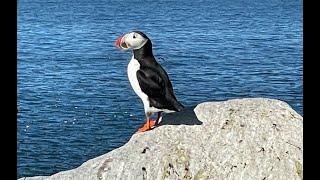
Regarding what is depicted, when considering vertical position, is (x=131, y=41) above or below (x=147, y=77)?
above

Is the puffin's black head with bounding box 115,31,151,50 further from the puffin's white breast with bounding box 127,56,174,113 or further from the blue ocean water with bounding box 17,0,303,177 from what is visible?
the blue ocean water with bounding box 17,0,303,177

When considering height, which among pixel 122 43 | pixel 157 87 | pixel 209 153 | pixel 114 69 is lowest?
pixel 209 153

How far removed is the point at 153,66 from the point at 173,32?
81.3 feet

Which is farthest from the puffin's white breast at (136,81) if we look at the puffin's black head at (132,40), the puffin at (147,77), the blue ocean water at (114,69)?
the blue ocean water at (114,69)

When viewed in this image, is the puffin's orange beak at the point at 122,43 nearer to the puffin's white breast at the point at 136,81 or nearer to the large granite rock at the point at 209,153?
the puffin's white breast at the point at 136,81

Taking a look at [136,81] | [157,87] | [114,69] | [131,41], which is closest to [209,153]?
[157,87]

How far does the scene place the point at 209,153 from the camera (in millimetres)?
3600

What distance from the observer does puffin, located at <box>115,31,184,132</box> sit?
11.7 feet

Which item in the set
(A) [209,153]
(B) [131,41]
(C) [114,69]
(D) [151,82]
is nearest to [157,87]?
(D) [151,82]

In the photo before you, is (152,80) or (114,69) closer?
(152,80)

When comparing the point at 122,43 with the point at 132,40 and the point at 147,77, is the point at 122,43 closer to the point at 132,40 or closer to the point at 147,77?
the point at 132,40

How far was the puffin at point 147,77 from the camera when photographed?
356cm

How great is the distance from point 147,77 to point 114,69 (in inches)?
664
